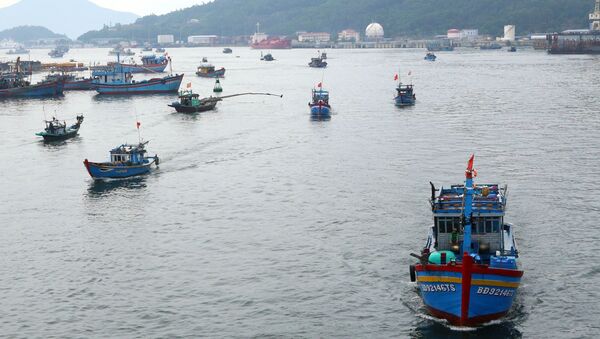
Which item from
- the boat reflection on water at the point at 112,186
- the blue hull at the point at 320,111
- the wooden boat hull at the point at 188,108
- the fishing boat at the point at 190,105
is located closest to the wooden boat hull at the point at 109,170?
the boat reflection on water at the point at 112,186

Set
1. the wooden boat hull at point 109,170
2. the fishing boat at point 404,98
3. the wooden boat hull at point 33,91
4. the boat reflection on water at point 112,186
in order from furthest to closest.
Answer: the wooden boat hull at point 33,91 → the fishing boat at point 404,98 → the wooden boat hull at point 109,170 → the boat reflection on water at point 112,186

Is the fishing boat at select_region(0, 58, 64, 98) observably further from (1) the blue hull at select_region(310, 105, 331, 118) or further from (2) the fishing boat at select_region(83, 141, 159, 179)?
(2) the fishing boat at select_region(83, 141, 159, 179)

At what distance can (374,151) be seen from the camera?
102938 mm

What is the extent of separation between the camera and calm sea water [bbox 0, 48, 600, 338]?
→ 4988 centimetres

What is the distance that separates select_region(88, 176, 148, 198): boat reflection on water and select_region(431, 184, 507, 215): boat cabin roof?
40122 millimetres

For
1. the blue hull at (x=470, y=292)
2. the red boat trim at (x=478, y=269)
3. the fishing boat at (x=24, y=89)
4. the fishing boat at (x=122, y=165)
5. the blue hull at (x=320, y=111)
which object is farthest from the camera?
the fishing boat at (x=24, y=89)

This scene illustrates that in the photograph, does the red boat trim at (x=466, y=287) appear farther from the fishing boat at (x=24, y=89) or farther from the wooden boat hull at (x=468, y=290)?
the fishing boat at (x=24, y=89)

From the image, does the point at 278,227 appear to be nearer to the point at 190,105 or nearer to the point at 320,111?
the point at 320,111

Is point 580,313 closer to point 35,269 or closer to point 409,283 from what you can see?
point 409,283

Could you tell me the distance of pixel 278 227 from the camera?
6862 cm

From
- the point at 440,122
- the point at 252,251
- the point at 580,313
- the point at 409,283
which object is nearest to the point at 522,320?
the point at 580,313

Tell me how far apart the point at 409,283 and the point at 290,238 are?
14.1 metres

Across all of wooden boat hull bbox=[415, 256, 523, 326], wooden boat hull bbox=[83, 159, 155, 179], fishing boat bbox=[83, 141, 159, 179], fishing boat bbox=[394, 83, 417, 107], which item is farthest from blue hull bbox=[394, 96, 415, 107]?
wooden boat hull bbox=[415, 256, 523, 326]

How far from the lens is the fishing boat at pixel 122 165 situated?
87375 millimetres
